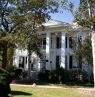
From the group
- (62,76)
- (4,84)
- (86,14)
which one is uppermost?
(86,14)

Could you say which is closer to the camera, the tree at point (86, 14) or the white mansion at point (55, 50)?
the tree at point (86, 14)

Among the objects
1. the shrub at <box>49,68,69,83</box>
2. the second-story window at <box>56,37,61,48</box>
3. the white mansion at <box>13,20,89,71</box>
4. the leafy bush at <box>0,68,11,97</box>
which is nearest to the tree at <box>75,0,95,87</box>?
the leafy bush at <box>0,68,11,97</box>

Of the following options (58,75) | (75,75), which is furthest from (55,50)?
(58,75)

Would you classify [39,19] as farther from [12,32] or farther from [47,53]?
[47,53]

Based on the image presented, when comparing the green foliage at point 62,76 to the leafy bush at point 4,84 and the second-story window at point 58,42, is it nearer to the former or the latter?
the second-story window at point 58,42

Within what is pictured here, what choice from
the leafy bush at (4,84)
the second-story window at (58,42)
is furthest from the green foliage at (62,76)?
the leafy bush at (4,84)

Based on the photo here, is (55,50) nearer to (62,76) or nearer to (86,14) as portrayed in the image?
(62,76)

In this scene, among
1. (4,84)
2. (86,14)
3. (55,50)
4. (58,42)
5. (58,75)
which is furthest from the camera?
(58,42)

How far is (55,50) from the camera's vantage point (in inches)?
1781

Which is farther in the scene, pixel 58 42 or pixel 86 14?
pixel 58 42

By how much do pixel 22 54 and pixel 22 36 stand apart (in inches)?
604

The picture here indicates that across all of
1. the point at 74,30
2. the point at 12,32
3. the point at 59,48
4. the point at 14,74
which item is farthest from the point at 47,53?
the point at 74,30

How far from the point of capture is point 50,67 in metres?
44.2

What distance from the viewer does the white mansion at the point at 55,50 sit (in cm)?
4297
